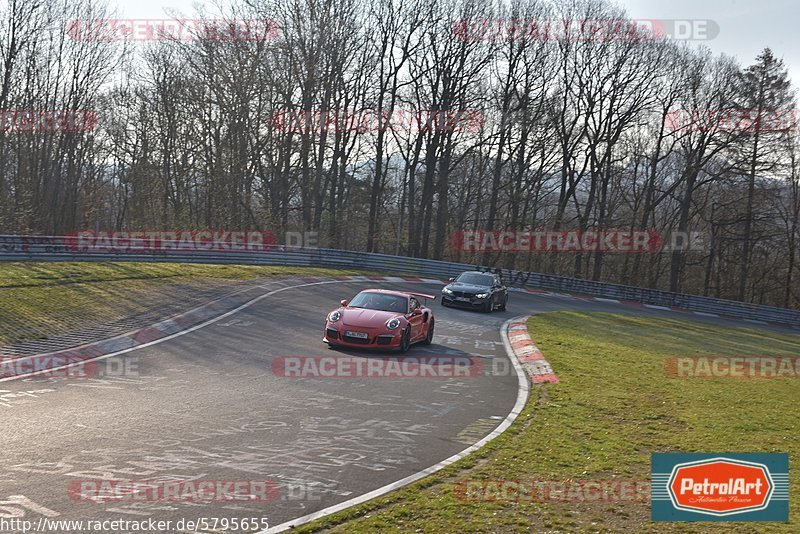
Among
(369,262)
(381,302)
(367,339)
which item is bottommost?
(367,339)

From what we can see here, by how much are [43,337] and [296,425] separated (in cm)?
835

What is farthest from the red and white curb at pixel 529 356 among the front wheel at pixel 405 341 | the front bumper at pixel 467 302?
the front bumper at pixel 467 302

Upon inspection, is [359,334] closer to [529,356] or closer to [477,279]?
[529,356]

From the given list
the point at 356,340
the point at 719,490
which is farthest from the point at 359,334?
the point at 719,490

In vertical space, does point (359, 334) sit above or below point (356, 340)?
above

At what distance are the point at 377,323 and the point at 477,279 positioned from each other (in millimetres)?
13038

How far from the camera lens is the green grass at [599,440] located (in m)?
6.21

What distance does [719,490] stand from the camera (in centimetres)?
670

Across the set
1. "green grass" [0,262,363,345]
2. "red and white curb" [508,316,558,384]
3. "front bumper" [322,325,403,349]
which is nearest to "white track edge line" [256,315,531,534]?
"red and white curb" [508,316,558,384]

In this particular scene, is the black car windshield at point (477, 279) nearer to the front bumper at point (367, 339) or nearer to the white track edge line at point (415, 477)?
the front bumper at point (367, 339)

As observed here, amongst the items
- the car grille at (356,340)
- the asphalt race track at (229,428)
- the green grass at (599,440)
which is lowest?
the asphalt race track at (229,428)

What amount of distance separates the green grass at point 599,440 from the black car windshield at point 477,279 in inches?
340

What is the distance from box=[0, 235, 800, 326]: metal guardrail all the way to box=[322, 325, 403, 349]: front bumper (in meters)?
13.4

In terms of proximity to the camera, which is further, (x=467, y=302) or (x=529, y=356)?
(x=467, y=302)
